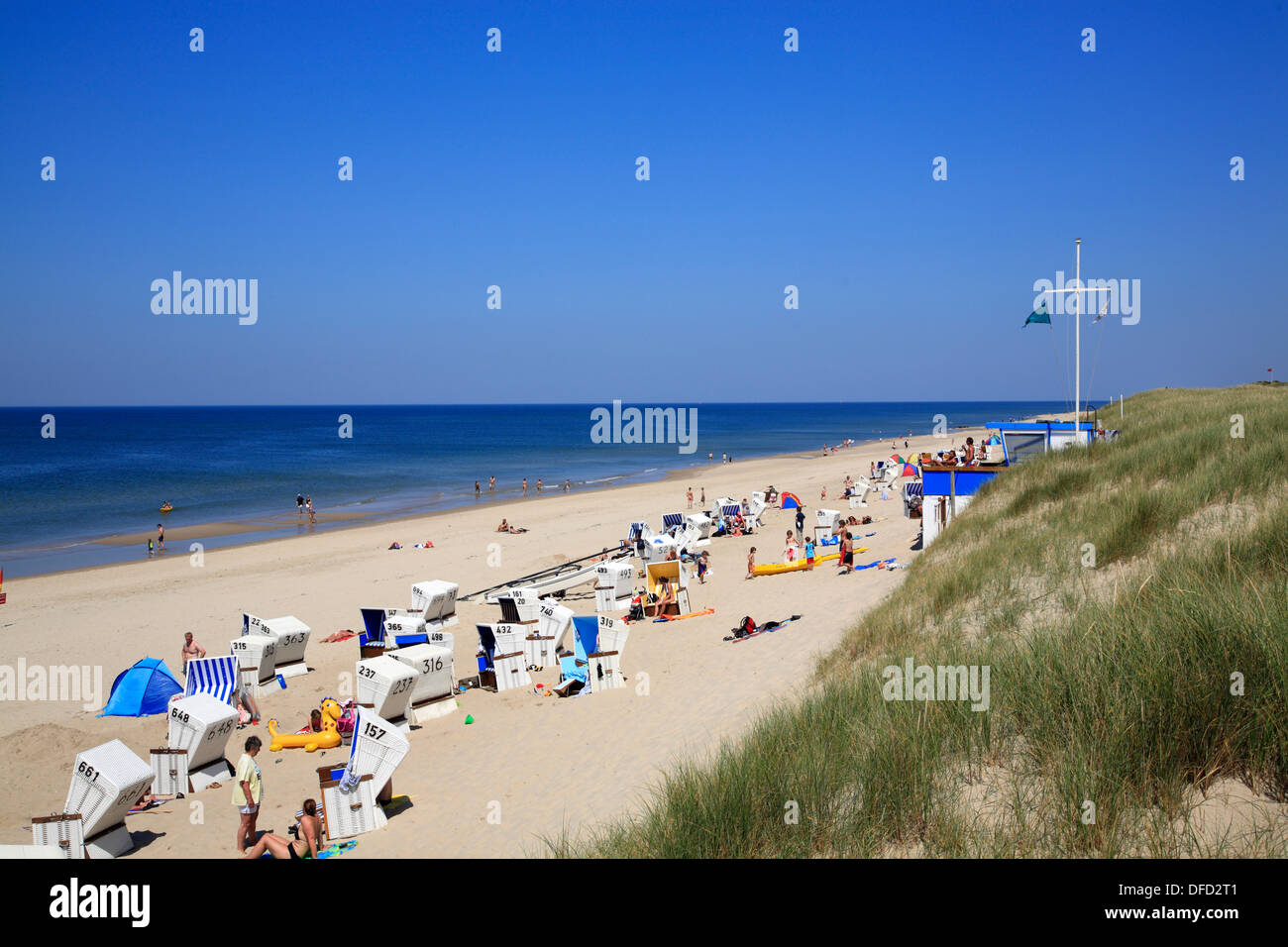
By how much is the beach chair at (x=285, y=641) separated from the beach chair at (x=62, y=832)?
5.87 meters

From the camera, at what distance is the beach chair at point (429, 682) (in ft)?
36.3

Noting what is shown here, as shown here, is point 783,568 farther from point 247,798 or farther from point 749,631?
point 247,798

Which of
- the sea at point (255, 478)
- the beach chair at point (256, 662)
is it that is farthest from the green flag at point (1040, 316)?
the sea at point (255, 478)

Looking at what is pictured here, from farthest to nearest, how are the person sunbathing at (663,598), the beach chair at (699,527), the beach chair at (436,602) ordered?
the beach chair at (699,527) → the beach chair at (436,602) → the person sunbathing at (663,598)

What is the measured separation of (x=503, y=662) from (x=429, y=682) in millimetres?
1353

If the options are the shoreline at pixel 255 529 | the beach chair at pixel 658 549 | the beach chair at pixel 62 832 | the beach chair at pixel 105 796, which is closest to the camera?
the beach chair at pixel 62 832

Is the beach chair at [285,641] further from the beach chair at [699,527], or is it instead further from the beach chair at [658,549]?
the beach chair at [699,527]

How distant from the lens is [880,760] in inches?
169

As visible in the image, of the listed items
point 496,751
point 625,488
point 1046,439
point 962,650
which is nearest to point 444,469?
point 625,488

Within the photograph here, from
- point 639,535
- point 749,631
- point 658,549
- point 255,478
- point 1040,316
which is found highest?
point 1040,316

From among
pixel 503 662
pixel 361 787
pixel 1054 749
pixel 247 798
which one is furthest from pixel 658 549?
pixel 1054 749

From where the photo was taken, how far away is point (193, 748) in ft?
30.4

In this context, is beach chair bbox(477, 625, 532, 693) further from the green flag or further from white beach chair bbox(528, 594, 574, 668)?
the green flag
